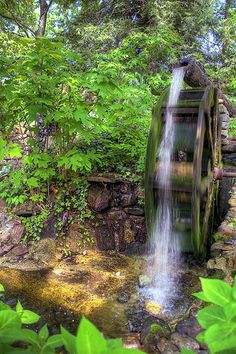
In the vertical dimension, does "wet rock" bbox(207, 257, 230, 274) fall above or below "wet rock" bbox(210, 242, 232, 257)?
below

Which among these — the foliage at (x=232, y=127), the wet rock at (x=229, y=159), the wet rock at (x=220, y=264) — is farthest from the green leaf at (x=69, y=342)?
the foliage at (x=232, y=127)

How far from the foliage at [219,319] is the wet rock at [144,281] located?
3048 millimetres

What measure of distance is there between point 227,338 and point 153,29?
9.38 m

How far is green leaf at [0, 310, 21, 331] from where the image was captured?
78cm

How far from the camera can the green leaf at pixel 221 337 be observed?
0.71 metres

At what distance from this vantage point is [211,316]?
0.82 meters

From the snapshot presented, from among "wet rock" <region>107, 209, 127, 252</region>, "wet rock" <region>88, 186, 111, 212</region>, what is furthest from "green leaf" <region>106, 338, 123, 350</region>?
"wet rock" <region>88, 186, 111, 212</region>

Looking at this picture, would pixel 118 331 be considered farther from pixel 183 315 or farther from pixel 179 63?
pixel 179 63

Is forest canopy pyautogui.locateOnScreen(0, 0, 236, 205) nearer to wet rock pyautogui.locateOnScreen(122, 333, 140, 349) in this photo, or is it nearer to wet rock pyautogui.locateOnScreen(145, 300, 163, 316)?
wet rock pyautogui.locateOnScreen(145, 300, 163, 316)

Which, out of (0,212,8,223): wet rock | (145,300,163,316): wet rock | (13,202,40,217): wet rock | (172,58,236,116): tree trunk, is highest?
(172,58,236,116): tree trunk

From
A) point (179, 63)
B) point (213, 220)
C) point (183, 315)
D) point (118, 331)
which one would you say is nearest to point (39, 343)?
point (118, 331)

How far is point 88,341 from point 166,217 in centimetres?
331

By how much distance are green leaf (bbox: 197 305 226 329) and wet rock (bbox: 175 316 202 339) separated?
6.50ft

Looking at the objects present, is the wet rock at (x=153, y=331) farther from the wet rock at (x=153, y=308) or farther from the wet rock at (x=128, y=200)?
the wet rock at (x=128, y=200)
